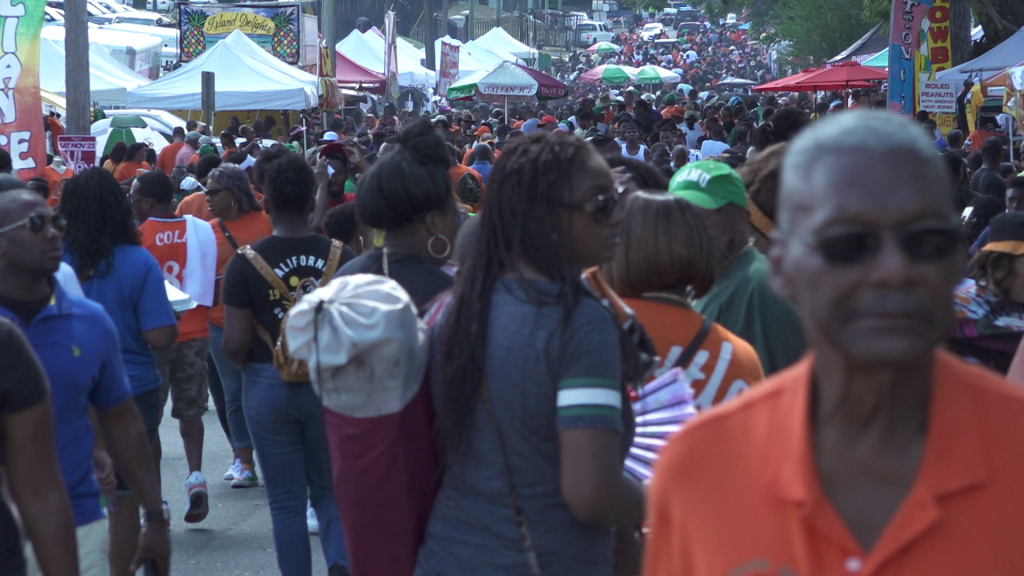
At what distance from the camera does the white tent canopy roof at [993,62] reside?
1627 cm

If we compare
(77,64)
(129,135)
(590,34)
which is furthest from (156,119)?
(590,34)

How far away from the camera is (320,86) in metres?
22.3

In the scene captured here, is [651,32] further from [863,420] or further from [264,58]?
[863,420]

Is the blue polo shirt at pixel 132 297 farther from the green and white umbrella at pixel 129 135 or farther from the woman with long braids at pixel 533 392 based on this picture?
the green and white umbrella at pixel 129 135

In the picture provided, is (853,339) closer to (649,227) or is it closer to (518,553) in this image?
(518,553)

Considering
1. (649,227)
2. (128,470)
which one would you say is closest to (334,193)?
(128,470)

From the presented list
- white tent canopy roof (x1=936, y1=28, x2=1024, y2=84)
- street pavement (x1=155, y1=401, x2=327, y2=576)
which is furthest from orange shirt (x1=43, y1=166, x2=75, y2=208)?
white tent canopy roof (x1=936, y1=28, x2=1024, y2=84)

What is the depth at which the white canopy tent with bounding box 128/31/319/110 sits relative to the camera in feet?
66.5

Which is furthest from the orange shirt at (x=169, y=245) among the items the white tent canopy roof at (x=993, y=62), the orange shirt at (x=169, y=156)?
the white tent canopy roof at (x=993, y=62)

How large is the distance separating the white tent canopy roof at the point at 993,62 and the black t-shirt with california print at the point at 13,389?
15046 mm

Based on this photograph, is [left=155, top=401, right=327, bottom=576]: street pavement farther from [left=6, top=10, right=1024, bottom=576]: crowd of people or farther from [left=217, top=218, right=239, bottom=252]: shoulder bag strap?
[left=217, top=218, right=239, bottom=252]: shoulder bag strap

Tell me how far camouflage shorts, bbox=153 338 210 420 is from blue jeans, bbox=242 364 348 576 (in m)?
1.67

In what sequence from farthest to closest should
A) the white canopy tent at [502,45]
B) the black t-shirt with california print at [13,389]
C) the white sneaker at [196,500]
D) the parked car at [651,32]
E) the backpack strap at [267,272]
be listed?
the parked car at [651,32] → the white canopy tent at [502,45] → the white sneaker at [196,500] → the backpack strap at [267,272] → the black t-shirt with california print at [13,389]

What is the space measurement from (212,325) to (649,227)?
4.12 meters
